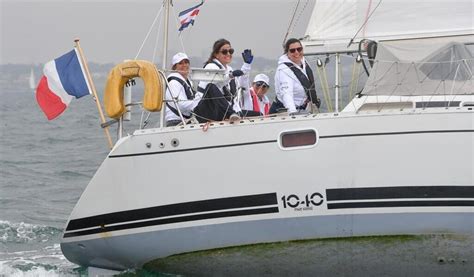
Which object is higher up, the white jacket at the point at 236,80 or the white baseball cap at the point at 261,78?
the white jacket at the point at 236,80

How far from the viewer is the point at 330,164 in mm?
9547

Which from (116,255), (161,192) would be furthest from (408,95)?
(116,255)

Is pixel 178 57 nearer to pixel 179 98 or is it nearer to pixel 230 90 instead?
pixel 179 98

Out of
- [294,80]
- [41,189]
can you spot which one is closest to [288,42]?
[294,80]

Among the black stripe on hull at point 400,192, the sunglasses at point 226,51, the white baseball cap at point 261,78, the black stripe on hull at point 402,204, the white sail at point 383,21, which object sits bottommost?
the black stripe on hull at point 402,204

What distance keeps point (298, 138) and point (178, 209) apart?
1.27 metres

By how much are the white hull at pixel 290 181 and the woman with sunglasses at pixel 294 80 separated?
947mm

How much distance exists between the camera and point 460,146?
9336 mm

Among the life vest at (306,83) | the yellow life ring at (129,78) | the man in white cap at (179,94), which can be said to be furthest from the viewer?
Answer: the life vest at (306,83)

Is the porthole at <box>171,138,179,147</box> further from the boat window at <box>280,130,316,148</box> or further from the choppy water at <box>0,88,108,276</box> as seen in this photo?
the choppy water at <box>0,88,108,276</box>

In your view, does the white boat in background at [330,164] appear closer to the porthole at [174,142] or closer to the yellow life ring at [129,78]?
the porthole at [174,142]

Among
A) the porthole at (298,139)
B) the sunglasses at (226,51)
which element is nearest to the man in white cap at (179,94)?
the sunglasses at (226,51)

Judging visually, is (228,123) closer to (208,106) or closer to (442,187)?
(208,106)

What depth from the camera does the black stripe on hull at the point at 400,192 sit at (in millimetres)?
9383
